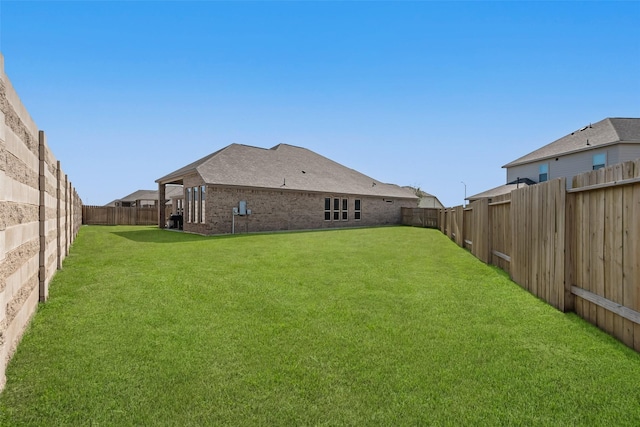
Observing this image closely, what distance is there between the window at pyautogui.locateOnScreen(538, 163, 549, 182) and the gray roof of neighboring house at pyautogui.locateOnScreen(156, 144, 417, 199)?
10.5 metres

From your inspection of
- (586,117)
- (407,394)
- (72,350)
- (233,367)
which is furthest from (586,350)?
(586,117)

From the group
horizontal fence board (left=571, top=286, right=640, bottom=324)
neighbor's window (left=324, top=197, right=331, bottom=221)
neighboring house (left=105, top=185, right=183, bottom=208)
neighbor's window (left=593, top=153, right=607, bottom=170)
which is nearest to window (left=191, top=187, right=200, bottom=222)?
neighbor's window (left=324, top=197, right=331, bottom=221)

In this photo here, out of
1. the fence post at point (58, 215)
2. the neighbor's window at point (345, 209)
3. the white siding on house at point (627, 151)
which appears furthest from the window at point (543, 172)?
the fence post at point (58, 215)

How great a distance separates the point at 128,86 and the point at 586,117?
30.1m

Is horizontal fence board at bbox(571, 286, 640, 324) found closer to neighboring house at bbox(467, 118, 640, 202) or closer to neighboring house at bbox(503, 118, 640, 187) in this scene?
neighboring house at bbox(467, 118, 640, 202)

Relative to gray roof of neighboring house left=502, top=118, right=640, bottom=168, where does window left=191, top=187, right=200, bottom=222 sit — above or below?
below

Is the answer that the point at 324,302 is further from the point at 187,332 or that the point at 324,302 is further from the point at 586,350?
the point at 586,350

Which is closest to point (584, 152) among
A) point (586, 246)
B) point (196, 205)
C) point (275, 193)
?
point (275, 193)

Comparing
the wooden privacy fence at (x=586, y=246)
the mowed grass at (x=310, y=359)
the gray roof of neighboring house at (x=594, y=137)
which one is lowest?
the mowed grass at (x=310, y=359)

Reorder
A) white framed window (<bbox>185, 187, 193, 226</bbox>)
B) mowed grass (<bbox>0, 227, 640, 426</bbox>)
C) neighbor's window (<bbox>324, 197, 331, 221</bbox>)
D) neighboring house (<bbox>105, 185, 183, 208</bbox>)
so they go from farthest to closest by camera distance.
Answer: neighboring house (<bbox>105, 185, 183, 208</bbox>) < neighbor's window (<bbox>324, 197, 331, 221</bbox>) < white framed window (<bbox>185, 187, 193, 226</bbox>) < mowed grass (<bbox>0, 227, 640, 426</bbox>)

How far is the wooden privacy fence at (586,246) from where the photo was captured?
11.9 feet

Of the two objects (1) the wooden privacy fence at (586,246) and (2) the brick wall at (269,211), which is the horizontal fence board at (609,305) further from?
(2) the brick wall at (269,211)

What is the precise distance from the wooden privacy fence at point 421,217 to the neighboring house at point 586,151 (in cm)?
773

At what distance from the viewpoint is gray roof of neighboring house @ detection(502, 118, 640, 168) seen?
1919 cm
